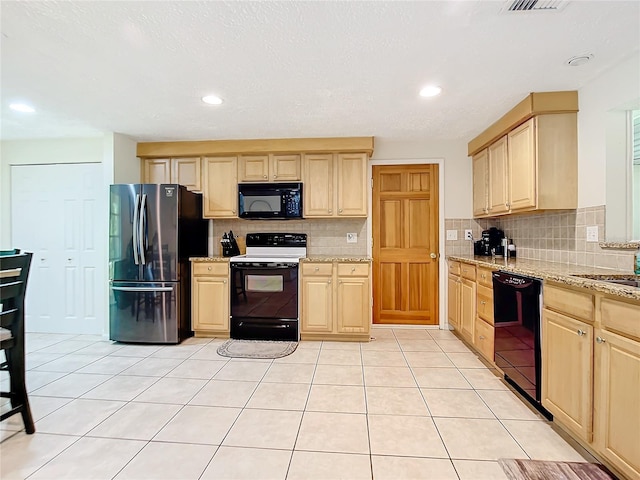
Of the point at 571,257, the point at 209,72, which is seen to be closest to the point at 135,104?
the point at 209,72

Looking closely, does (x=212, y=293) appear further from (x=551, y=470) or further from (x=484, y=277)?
(x=551, y=470)

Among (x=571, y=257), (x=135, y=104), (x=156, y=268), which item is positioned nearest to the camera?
(x=571, y=257)

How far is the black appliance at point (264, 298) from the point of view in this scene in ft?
11.4

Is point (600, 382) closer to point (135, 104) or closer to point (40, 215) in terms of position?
point (135, 104)

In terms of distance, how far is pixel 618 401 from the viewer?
55.4 inches

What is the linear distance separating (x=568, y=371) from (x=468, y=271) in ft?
4.98

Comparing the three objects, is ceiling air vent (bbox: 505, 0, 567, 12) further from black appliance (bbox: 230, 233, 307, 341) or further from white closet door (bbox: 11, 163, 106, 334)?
white closet door (bbox: 11, 163, 106, 334)

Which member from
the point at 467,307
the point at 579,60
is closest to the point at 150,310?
the point at 467,307

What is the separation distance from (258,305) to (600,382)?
9.27 feet

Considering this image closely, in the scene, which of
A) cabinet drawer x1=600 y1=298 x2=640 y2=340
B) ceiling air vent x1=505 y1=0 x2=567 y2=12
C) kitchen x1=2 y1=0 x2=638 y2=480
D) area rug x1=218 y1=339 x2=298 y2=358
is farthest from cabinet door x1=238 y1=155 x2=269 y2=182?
cabinet drawer x1=600 y1=298 x2=640 y2=340

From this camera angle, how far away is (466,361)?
290 centimetres

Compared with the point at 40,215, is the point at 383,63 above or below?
above

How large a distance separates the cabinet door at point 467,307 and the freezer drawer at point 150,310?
3.00 m

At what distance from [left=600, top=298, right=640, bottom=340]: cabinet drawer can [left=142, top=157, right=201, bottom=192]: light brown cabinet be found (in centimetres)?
382
